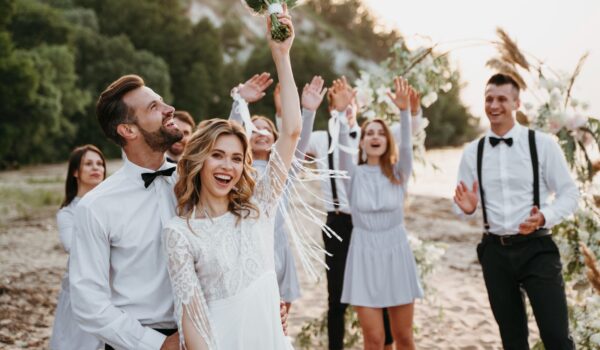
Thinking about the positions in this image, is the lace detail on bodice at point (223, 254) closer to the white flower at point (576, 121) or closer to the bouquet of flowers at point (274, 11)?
the bouquet of flowers at point (274, 11)

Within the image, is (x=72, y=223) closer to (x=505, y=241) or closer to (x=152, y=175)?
(x=152, y=175)

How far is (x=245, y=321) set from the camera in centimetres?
265

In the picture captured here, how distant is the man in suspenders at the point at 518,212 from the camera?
13.3 ft

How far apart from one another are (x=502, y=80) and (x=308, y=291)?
4.98 metres

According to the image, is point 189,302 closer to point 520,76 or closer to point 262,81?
point 262,81

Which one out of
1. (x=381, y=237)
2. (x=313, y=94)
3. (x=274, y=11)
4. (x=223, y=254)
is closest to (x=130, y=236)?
(x=223, y=254)

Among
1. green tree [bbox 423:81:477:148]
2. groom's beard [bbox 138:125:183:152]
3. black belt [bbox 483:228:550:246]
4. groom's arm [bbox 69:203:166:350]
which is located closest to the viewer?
groom's arm [bbox 69:203:166:350]

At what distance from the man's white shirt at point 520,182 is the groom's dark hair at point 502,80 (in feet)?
1.09

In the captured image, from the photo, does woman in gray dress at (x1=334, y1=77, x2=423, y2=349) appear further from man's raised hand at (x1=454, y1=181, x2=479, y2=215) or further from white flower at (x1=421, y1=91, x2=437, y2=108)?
white flower at (x1=421, y1=91, x2=437, y2=108)

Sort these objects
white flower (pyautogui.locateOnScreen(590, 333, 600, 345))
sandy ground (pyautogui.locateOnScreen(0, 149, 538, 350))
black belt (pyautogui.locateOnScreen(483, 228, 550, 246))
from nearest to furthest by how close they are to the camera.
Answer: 1. black belt (pyautogui.locateOnScreen(483, 228, 550, 246))
2. white flower (pyautogui.locateOnScreen(590, 333, 600, 345))
3. sandy ground (pyautogui.locateOnScreen(0, 149, 538, 350))

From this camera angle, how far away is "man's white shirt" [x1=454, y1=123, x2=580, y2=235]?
4219 millimetres

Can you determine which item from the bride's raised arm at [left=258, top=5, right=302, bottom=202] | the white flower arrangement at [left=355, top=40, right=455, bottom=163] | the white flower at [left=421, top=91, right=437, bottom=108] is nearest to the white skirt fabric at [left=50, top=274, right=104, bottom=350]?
the bride's raised arm at [left=258, top=5, right=302, bottom=202]

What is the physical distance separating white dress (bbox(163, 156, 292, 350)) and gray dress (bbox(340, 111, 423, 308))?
2.20 meters

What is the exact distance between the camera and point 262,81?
4.14 meters
